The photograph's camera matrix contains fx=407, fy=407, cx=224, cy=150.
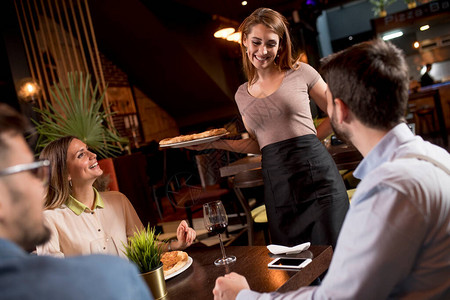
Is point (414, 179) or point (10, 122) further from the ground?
point (10, 122)

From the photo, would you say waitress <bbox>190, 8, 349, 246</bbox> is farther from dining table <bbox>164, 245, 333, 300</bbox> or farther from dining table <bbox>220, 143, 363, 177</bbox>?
dining table <bbox>220, 143, 363, 177</bbox>

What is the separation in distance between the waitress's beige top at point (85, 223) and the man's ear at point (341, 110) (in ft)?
3.59

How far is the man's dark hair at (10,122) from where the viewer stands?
24.9 inches

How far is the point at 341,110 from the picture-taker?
1013 millimetres

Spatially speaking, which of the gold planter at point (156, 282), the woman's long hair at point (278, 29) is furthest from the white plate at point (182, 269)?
the woman's long hair at point (278, 29)

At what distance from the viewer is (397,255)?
0.78 meters

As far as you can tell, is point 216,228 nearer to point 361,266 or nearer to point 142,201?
point 361,266

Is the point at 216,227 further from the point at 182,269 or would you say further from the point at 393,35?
the point at 393,35

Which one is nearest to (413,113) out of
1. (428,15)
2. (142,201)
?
(428,15)

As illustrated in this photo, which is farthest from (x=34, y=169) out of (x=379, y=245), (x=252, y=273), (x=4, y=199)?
(x=252, y=273)

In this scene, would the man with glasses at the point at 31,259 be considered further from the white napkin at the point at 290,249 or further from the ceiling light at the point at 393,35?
the ceiling light at the point at 393,35

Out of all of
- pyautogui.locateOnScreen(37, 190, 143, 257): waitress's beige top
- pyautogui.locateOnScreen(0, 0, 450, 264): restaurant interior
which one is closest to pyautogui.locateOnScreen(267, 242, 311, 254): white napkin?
pyautogui.locateOnScreen(37, 190, 143, 257): waitress's beige top

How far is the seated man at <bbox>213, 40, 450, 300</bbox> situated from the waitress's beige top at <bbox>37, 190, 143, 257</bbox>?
44.4 inches

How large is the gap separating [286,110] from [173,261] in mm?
893
